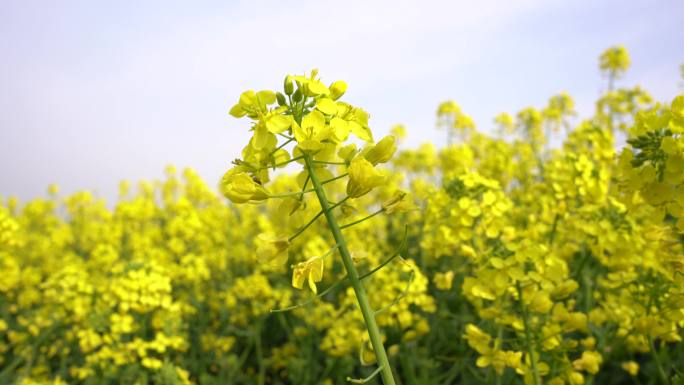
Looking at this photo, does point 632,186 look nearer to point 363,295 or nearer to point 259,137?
point 363,295

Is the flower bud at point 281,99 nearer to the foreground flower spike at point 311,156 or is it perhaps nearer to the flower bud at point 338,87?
the foreground flower spike at point 311,156

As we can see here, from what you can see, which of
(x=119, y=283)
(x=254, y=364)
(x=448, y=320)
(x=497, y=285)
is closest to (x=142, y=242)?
(x=254, y=364)

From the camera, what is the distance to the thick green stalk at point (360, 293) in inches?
52.2

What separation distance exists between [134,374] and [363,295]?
2.78 meters

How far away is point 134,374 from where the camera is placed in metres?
3.54

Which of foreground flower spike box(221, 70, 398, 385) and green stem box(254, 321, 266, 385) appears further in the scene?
green stem box(254, 321, 266, 385)

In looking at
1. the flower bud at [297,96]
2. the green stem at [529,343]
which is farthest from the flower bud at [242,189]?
the green stem at [529,343]

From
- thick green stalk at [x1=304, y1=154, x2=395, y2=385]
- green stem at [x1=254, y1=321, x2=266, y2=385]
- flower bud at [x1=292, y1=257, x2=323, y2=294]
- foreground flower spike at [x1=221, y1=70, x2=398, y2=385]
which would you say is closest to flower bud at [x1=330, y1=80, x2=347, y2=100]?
Answer: foreground flower spike at [x1=221, y1=70, x2=398, y2=385]

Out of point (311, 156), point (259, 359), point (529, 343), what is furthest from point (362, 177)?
point (259, 359)

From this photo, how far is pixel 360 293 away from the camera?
1366mm

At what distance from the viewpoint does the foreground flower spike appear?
139 centimetres

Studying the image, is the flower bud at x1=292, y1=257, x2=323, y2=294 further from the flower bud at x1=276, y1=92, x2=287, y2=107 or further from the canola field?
the flower bud at x1=276, y1=92, x2=287, y2=107

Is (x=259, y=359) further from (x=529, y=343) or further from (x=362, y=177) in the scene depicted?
(x=362, y=177)

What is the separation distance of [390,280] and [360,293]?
7.31ft
